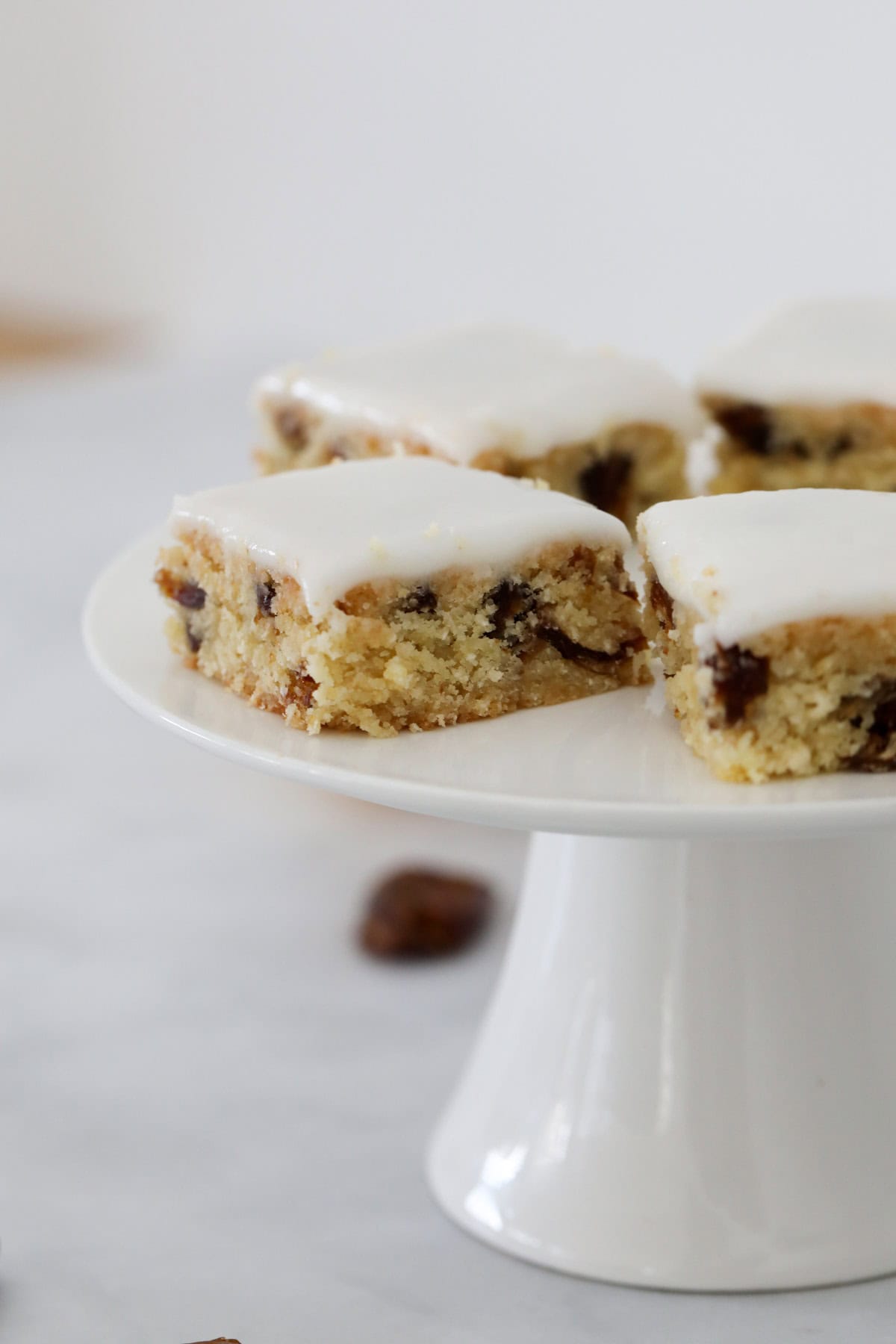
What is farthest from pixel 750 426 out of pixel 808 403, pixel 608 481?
pixel 608 481

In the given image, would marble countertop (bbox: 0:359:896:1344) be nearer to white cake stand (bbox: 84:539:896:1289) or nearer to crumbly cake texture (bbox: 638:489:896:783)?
white cake stand (bbox: 84:539:896:1289)

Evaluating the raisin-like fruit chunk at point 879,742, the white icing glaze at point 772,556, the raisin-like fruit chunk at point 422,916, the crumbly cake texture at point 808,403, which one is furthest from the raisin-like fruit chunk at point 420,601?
the raisin-like fruit chunk at point 422,916

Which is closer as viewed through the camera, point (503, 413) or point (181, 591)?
point (181, 591)

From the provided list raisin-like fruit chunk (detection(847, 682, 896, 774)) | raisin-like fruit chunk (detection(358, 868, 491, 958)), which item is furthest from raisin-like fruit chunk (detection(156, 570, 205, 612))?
raisin-like fruit chunk (detection(358, 868, 491, 958))

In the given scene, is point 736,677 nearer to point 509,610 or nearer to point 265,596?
point 509,610

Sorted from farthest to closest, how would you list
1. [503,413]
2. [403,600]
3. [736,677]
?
[503,413]
[403,600]
[736,677]

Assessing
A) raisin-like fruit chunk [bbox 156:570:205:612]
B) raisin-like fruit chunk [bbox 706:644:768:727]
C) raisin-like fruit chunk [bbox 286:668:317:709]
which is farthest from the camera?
raisin-like fruit chunk [bbox 156:570:205:612]

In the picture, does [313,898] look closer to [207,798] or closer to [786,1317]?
[207,798]
